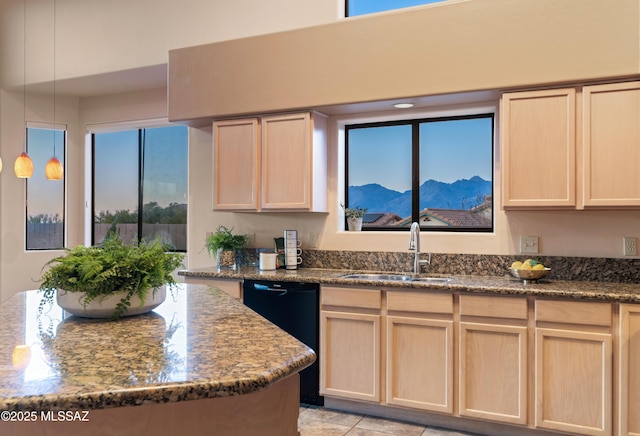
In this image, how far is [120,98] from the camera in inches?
207

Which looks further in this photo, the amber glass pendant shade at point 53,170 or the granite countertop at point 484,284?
the amber glass pendant shade at point 53,170

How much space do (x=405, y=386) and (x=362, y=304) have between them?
563 mm

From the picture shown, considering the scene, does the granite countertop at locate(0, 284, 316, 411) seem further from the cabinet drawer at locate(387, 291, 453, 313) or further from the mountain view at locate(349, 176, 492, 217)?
the mountain view at locate(349, 176, 492, 217)

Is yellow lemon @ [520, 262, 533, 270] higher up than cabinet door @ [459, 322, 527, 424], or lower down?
higher up

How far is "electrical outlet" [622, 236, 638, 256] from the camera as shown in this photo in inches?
121

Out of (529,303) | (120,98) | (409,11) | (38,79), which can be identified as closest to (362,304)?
(529,303)

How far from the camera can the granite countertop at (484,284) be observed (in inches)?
104

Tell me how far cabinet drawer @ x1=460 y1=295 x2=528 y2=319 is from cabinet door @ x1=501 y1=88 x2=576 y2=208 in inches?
23.9

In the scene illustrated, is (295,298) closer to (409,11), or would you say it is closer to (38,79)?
(409,11)

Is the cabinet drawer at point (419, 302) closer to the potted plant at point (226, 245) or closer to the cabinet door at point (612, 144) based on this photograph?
the cabinet door at point (612, 144)

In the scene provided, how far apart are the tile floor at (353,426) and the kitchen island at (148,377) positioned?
1.65 meters

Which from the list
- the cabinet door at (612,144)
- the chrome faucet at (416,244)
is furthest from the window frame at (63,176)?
the cabinet door at (612,144)

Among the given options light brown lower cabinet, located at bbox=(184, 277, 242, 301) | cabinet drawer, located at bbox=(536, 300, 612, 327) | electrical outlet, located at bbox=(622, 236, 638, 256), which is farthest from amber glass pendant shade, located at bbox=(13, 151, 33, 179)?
electrical outlet, located at bbox=(622, 236, 638, 256)

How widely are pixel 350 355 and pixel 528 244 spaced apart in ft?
4.57
